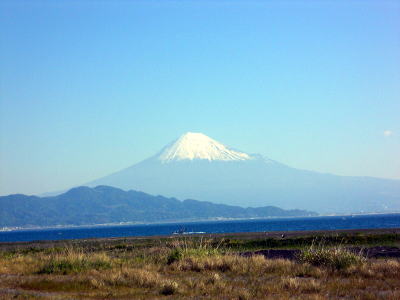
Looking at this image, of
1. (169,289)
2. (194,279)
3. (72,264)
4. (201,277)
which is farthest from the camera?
(72,264)

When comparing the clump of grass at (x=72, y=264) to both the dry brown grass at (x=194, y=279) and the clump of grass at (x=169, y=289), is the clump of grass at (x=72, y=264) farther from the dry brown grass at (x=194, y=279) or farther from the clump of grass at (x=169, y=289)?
the clump of grass at (x=169, y=289)

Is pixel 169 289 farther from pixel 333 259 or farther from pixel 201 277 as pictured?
pixel 333 259

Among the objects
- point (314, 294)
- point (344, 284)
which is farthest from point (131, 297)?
point (344, 284)

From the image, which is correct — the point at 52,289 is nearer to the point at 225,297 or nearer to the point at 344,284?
the point at 225,297

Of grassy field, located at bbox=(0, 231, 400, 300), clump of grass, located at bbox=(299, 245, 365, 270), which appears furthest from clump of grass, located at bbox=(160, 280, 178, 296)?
clump of grass, located at bbox=(299, 245, 365, 270)

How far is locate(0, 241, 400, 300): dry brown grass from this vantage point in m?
16.9

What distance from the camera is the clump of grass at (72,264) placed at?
910 inches

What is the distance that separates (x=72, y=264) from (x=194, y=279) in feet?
19.9

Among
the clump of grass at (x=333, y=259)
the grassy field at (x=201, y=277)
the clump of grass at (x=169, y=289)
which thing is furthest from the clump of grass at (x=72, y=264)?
the clump of grass at (x=333, y=259)

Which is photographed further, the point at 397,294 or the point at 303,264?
the point at 303,264

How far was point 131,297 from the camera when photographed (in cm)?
1692

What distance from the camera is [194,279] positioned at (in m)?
20.1

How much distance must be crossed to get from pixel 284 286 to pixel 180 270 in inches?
255

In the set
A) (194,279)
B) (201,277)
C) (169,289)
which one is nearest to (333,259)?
(201,277)
